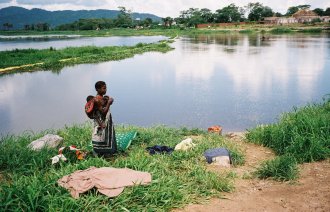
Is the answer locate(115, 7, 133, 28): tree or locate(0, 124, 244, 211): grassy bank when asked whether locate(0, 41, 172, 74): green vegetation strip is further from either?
locate(115, 7, 133, 28): tree

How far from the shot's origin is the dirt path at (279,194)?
398 centimetres

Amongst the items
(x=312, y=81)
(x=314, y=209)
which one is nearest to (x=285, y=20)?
(x=312, y=81)

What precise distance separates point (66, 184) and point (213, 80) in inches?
495

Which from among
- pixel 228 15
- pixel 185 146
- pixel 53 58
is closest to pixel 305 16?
pixel 228 15

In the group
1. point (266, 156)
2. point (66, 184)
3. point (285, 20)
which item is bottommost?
point (266, 156)

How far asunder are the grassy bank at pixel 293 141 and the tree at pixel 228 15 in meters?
86.9

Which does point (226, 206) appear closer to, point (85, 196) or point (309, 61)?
point (85, 196)

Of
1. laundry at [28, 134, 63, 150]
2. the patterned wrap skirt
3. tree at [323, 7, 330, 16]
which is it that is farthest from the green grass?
tree at [323, 7, 330, 16]

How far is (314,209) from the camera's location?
12.8ft

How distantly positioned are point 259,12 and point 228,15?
881cm

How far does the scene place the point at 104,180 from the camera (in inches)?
159

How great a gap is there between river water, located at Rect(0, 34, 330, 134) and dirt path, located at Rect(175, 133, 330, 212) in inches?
151

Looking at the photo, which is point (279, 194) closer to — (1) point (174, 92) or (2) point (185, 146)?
(2) point (185, 146)

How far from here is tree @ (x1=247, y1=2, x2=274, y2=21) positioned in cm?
9144
